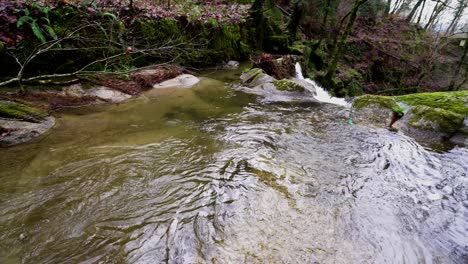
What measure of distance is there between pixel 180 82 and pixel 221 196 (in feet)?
19.7

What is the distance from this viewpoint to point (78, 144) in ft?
12.9

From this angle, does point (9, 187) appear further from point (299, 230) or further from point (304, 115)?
point (304, 115)

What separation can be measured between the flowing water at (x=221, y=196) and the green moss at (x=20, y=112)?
420mm

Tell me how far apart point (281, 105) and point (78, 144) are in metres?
5.31

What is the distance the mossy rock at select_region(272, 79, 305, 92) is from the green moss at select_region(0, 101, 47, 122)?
22.3ft

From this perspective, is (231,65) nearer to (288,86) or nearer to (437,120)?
(288,86)

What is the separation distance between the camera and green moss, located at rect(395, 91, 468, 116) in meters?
5.96

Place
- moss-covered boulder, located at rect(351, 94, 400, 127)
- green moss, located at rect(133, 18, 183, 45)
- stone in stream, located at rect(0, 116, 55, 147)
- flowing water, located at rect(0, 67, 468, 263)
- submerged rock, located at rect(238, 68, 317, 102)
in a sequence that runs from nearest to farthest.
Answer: flowing water, located at rect(0, 67, 468, 263) → stone in stream, located at rect(0, 116, 55, 147) → moss-covered boulder, located at rect(351, 94, 400, 127) → submerged rock, located at rect(238, 68, 317, 102) → green moss, located at rect(133, 18, 183, 45)

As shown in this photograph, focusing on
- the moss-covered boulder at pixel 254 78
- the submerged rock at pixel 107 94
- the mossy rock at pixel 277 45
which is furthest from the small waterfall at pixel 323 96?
the submerged rock at pixel 107 94

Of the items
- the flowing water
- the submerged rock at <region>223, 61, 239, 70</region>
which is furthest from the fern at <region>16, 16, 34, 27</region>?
the submerged rock at <region>223, 61, 239, 70</region>

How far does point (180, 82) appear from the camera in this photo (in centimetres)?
827

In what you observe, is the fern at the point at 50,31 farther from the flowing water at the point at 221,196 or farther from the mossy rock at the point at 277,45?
the mossy rock at the point at 277,45

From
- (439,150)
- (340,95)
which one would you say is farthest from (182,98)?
(340,95)

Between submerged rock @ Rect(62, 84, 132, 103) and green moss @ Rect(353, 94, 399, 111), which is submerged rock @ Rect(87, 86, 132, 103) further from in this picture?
green moss @ Rect(353, 94, 399, 111)
